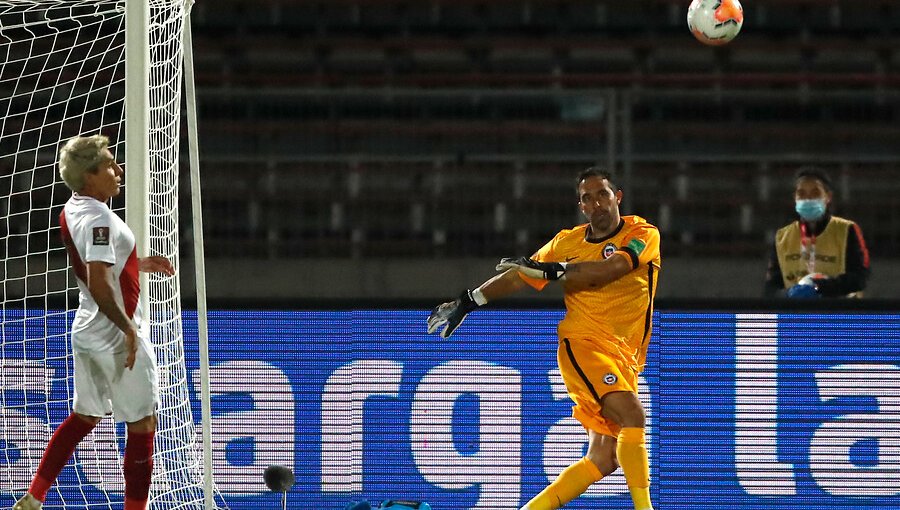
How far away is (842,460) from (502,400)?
69.8 inches

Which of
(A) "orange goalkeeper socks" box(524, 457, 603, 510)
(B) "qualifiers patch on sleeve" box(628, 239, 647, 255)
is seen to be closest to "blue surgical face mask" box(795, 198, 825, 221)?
(B) "qualifiers patch on sleeve" box(628, 239, 647, 255)

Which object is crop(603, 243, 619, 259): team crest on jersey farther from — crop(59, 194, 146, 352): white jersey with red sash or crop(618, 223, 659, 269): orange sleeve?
crop(59, 194, 146, 352): white jersey with red sash

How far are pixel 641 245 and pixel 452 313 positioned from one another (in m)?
0.95

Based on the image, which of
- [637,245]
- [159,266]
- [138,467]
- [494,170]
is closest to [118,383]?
[138,467]

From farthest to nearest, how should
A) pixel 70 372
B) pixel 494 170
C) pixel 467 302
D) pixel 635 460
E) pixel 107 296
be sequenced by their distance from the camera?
pixel 494 170 → pixel 70 372 → pixel 467 302 → pixel 635 460 → pixel 107 296

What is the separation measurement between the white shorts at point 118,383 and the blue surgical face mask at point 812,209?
435 centimetres

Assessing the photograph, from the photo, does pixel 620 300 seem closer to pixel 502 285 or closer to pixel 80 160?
pixel 502 285

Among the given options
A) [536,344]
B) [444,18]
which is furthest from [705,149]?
[536,344]

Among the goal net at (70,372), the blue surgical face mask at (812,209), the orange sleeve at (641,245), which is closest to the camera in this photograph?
the orange sleeve at (641,245)

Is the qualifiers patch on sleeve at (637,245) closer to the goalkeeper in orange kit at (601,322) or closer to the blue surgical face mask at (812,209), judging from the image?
the goalkeeper in orange kit at (601,322)

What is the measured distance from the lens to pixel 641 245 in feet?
20.1

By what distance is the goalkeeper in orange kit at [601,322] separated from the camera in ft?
19.8

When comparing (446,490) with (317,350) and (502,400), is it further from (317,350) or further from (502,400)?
(317,350)

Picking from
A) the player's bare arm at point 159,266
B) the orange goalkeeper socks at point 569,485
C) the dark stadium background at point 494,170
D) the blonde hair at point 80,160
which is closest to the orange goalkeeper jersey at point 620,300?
the orange goalkeeper socks at point 569,485
